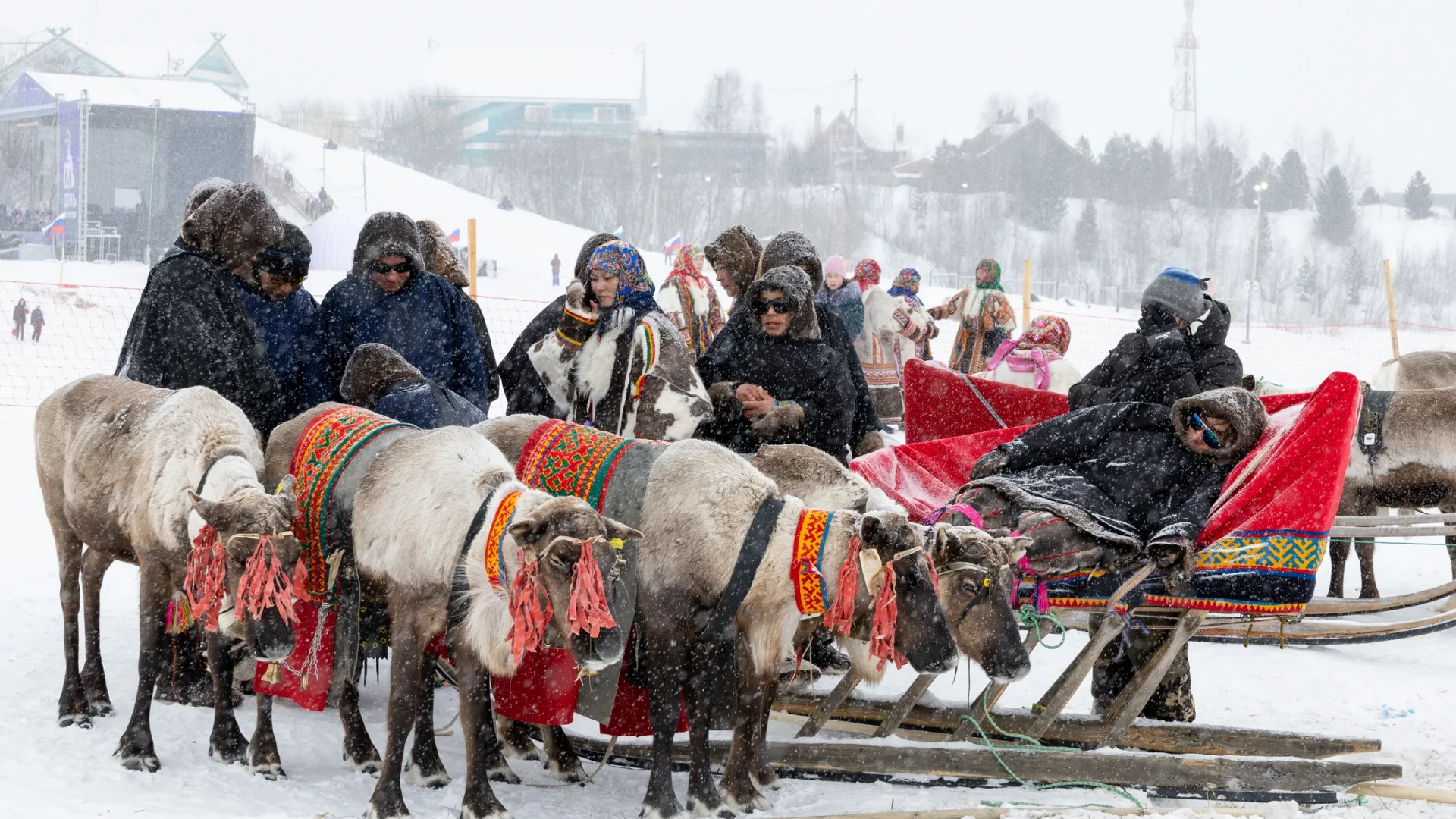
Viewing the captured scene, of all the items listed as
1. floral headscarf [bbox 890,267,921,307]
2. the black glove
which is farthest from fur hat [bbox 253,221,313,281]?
floral headscarf [bbox 890,267,921,307]

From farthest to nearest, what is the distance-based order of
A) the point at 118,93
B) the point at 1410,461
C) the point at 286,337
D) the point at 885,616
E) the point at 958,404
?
1. the point at 118,93
2. the point at 1410,461
3. the point at 958,404
4. the point at 286,337
5. the point at 885,616

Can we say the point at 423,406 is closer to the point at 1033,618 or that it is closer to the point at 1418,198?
the point at 1033,618

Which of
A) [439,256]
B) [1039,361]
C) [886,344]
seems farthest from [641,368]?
[886,344]

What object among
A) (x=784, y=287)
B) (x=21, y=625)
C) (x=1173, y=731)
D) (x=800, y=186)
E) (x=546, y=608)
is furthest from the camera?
(x=800, y=186)

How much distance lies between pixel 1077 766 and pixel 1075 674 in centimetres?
36

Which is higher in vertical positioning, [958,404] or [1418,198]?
[1418,198]

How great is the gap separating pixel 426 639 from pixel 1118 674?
3.09 meters

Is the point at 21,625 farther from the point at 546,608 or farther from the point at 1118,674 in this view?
the point at 1118,674

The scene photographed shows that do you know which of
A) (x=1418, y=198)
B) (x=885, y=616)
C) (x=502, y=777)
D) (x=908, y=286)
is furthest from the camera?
(x=1418, y=198)

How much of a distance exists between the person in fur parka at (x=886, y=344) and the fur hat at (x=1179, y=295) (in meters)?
4.89

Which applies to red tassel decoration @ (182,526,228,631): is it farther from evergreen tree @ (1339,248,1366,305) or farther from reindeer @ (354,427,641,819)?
evergreen tree @ (1339,248,1366,305)

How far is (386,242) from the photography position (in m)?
5.90

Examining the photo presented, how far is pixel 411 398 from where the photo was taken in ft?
17.5

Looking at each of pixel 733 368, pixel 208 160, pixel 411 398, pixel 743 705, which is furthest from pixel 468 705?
pixel 208 160
